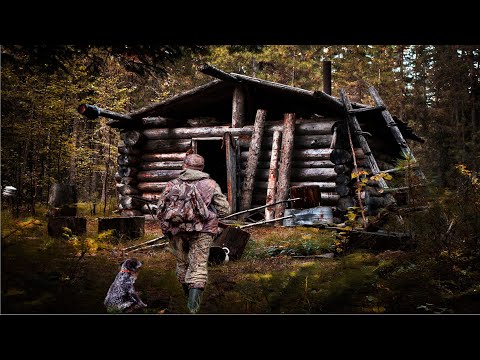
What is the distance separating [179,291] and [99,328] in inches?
94.7

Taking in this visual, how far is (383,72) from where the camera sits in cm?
1246

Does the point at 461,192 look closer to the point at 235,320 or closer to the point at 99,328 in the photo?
the point at 235,320

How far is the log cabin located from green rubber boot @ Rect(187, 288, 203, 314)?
17.9ft

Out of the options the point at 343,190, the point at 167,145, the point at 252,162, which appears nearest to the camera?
the point at 343,190

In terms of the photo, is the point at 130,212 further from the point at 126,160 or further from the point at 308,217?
the point at 308,217

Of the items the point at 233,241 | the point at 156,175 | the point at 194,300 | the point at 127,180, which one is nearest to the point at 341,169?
the point at 233,241

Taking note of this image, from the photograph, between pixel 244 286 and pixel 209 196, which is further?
pixel 244 286

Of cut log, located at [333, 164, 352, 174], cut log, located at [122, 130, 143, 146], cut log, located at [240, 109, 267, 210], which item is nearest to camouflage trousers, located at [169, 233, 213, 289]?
cut log, located at [240, 109, 267, 210]

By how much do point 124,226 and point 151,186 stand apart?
434 centimetres

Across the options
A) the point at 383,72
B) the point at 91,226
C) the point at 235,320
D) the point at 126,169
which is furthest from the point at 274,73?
the point at 235,320

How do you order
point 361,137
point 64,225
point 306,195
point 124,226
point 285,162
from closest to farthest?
point 64,225 < point 124,226 < point 306,195 < point 361,137 < point 285,162

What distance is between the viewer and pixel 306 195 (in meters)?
8.38

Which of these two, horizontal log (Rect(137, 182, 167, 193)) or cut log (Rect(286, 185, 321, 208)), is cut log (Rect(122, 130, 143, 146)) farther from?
cut log (Rect(286, 185, 321, 208))
